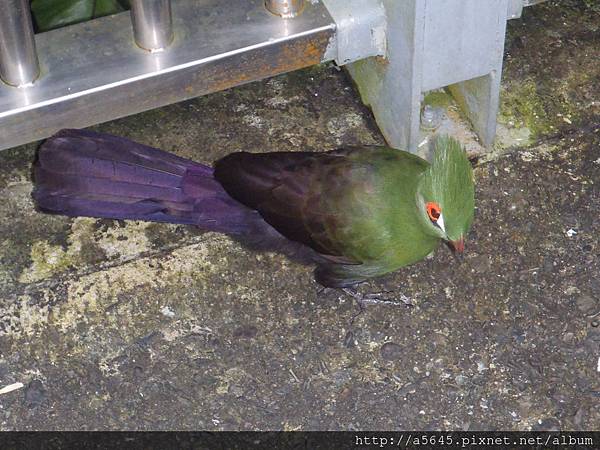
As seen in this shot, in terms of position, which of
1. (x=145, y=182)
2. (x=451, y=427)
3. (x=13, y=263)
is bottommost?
(x=451, y=427)

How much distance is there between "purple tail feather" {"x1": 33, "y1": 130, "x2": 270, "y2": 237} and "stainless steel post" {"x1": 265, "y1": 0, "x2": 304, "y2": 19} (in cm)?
62

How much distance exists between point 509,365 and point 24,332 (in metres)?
1.62

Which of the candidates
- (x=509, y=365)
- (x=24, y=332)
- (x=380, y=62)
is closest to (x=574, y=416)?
(x=509, y=365)

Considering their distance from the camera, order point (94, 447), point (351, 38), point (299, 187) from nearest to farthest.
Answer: point (94, 447) < point (299, 187) < point (351, 38)

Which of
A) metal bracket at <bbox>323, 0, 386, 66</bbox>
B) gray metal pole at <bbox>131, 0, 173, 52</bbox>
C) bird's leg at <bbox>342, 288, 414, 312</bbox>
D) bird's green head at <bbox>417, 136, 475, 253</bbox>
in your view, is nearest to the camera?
bird's green head at <bbox>417, 136, 475, 253</bbox>

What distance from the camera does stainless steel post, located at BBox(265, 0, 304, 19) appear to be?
374 centimetres

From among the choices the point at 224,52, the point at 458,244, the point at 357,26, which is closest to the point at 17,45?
the point at 224,52

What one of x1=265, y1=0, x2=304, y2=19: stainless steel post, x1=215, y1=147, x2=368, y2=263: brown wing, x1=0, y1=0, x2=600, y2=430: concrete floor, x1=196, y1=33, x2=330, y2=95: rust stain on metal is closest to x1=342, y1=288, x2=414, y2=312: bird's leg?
x1=0, y1=0, x2=600, y2=430: concrete floor

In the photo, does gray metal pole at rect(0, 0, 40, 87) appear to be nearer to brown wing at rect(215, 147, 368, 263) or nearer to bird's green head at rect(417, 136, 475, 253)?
brown wing at rect(215, 147, 368, 263)

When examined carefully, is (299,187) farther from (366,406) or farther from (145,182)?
(366,406)

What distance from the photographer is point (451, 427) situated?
336cm

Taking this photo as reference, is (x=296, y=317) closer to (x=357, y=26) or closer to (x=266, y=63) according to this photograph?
(x=266, y=63)

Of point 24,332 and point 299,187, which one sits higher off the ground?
point 299,187

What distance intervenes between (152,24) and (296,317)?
3.62 feet
